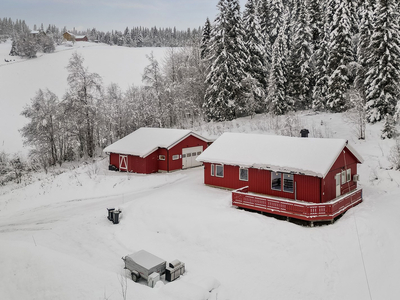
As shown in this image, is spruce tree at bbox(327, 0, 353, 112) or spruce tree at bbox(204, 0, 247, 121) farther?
spruce tree at bbox(204, 0, 247, 121)

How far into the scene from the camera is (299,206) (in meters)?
17.0

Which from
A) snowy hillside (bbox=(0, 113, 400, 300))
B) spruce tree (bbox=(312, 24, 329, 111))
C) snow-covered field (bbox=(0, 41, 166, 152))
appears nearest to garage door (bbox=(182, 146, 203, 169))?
snowy hillside (bbox=(0, 113, 400, 300))

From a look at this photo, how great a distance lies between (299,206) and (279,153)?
192 inches

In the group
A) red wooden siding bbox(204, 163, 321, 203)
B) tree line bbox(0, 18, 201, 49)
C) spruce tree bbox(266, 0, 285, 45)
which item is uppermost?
tree line bbox(0, 18, 201, 49)

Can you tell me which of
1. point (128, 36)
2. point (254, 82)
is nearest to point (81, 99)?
point (254, 82)

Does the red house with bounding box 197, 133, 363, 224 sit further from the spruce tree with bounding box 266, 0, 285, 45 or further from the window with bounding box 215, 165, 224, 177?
the spruce tree with bounding box 266, 0, 285, 45

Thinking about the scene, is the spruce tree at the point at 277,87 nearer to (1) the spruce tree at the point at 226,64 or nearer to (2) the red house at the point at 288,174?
(1) the spruce tree at the point at 226,64

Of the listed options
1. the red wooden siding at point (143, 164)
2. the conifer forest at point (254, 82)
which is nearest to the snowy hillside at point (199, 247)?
the red wooden siding at point (143, 164)

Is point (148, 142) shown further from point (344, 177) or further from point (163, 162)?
point (344, 177)

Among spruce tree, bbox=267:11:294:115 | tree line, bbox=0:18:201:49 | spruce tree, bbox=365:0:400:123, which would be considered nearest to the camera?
spruce tree, bbox=365:0:400:123

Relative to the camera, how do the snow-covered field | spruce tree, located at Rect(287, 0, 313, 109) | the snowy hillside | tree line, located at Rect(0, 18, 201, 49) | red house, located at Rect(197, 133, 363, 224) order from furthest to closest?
1. tree line, located at Rect(0, 18, 201, 49)
2. the snow-covered field
3. spruce tree, located at Rect(287, 0, 313, 109)
4. red house, located at Rect(197, 133, 363, 224)
5. the snowy hillside

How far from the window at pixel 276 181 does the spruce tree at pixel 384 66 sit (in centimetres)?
1938

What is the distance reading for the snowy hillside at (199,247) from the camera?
10484 millimetres

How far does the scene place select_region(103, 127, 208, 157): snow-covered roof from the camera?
2891 cm
